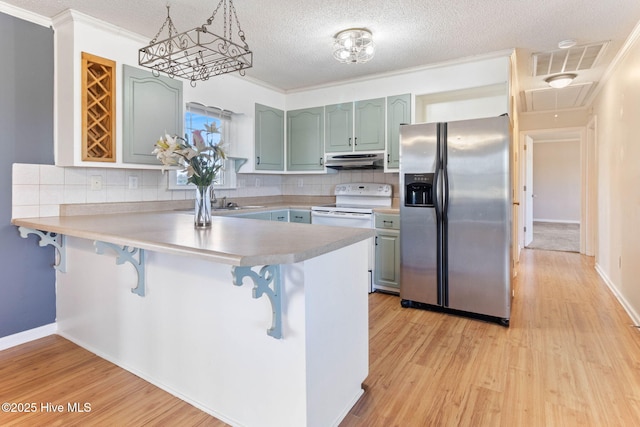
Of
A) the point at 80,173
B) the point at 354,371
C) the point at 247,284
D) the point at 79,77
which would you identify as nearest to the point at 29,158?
the point at 80,173

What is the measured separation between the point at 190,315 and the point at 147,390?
0.55 metres

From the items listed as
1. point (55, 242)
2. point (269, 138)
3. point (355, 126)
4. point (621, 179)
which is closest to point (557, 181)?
point (621, 179)

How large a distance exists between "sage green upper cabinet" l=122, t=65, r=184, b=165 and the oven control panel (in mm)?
1874

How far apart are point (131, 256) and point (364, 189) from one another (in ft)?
8.73

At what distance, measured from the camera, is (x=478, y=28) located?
270cm

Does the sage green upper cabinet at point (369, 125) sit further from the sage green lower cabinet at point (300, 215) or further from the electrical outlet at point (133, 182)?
the electrical outlet at point (133, 182)

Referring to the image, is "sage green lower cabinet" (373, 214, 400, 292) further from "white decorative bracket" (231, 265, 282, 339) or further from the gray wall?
the gray wall

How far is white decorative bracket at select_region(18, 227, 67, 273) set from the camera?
234 cm

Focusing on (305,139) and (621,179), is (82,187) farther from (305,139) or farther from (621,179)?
(621,179)

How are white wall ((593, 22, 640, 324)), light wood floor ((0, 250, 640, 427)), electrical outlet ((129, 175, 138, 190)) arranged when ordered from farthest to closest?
electrical outlet ((129, 175, 138, 190)), white wall ((593, 22, 640, 324)), light wood floor ((0, 250, 640, 427))

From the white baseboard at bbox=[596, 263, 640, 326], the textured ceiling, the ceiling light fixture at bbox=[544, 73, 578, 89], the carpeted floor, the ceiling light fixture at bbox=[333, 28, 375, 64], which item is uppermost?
the ceiling light fixture at bbox=[544, 73, 578, 89]

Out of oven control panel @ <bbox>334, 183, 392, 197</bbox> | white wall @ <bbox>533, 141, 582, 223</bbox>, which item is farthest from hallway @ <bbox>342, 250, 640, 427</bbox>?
white wall @ <bbox>533, 141, 582, 223</bbox>

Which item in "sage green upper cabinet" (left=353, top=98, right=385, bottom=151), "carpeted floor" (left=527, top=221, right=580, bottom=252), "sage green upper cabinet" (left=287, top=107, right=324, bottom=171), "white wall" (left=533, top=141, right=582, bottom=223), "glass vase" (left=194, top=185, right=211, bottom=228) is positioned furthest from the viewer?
"white wall" (left=533, top=141, right=582, bottom=223)

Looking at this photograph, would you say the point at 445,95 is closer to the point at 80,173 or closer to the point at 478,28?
the point at 478,28
